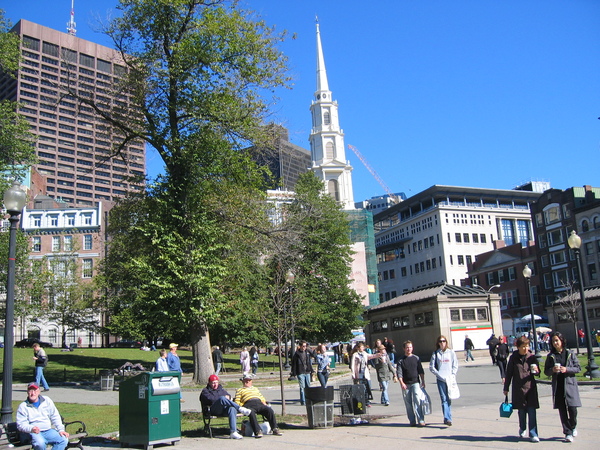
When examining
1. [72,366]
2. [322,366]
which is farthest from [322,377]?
[72,366]

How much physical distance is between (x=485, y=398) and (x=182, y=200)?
1367cm

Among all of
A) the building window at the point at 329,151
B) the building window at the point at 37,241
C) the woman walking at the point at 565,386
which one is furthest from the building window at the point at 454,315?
the building window at the point at 329,151

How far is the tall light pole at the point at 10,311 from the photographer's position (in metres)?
10.9

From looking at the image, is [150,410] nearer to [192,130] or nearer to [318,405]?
[318,405]

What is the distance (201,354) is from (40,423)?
14283 millimetres

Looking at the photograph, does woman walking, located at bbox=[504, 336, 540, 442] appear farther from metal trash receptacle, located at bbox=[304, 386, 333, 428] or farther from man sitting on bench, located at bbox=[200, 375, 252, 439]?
man sitting on bench, located at bbox=[200, 375, 252, 439]

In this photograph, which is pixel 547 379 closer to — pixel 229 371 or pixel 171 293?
pixel 171 293

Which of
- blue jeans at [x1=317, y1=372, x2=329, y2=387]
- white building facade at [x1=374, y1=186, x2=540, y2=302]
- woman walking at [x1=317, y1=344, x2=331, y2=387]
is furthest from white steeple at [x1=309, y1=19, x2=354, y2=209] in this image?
blue jeans at [x1=317, y1=372, x2=329, y2=387]

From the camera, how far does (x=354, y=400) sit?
43.7 feet

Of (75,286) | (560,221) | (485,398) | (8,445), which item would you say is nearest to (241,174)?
(485,398)

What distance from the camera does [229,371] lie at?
115 feet

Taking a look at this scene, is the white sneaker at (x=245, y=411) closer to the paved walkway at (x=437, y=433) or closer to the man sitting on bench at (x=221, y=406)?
the man sitting on bench at (x=221, y=406)

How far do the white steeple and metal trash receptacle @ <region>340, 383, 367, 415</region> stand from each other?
83820 mm

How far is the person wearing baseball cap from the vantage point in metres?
9.30
